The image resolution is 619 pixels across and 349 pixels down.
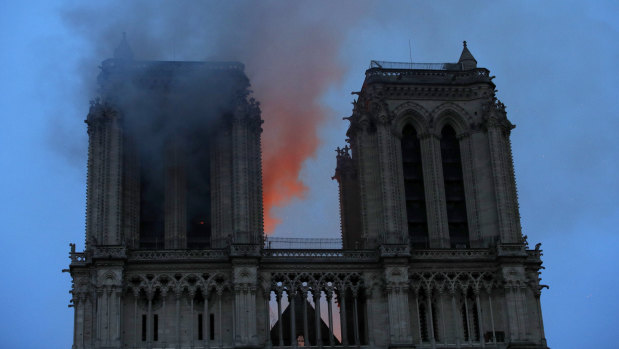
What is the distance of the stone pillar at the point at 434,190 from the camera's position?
66.0m

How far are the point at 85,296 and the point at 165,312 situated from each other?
4.84 meters

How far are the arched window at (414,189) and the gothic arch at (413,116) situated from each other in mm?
530

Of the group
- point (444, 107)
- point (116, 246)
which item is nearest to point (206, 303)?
point (116, 246)

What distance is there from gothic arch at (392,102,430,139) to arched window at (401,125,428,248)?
0.53 m

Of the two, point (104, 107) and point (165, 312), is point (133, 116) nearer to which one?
point (104, 107)

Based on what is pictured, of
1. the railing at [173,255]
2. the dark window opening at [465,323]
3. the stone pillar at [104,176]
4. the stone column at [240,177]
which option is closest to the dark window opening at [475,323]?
the dark window opening at [465,323]

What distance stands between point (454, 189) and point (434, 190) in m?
2.25

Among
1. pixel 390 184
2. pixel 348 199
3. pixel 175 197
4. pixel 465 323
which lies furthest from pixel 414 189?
pixel 175 197

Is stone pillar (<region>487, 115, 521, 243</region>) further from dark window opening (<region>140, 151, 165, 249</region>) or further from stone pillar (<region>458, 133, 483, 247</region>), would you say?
dark window opening (<region>140, 151, 165, 249</region>)

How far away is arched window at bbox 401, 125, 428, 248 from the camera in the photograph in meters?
67.2

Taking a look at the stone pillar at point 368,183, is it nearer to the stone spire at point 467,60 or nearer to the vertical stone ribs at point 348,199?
the vertical stone ribs at point 348,199

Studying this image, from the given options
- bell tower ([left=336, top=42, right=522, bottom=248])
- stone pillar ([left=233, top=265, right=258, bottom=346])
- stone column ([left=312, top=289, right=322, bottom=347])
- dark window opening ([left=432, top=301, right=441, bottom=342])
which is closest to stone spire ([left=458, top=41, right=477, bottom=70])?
bell tower ([left=336, top=42, right=522, bottom=248])

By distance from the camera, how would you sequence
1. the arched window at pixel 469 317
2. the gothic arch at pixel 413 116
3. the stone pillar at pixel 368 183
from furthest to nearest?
the gothic arch at pixel 413 116 < the stone pillar at pixel 368 183 < the arched window at pixel 469 317

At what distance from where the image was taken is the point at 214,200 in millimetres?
64125
